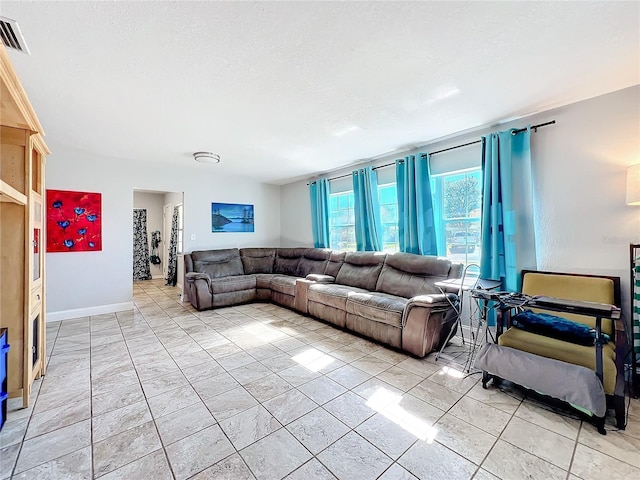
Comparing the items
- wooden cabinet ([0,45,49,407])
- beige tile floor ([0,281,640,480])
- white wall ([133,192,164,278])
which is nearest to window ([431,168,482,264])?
beige tile floor ([0,281,640,480])

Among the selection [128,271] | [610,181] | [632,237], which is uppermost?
[610,181]

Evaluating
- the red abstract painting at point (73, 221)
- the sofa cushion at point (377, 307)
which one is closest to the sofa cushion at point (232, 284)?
the red abstract painting at point (73, 221)

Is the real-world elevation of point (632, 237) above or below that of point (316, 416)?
above

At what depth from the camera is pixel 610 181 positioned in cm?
242

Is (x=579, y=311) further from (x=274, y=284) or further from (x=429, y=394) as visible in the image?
(x=274, y=284)

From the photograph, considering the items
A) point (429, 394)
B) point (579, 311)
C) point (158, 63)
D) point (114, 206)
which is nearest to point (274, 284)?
point (114, 206)

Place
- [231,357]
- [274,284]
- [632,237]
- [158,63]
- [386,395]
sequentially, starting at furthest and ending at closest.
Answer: [274,284]
[231,357]
[632,237]
[386,395]
[158,63]

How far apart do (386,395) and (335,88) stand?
252 cm

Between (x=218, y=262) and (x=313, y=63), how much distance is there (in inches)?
163

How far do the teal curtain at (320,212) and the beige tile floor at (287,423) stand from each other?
2654 mm

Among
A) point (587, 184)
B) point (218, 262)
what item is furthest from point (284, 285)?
point (587, 184)

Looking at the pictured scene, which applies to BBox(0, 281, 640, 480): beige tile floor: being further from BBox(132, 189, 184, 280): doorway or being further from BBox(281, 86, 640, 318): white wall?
BBox(132, 189, 184, 280): doorway

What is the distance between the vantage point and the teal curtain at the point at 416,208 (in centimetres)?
364

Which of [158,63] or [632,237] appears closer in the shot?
[158,63]
